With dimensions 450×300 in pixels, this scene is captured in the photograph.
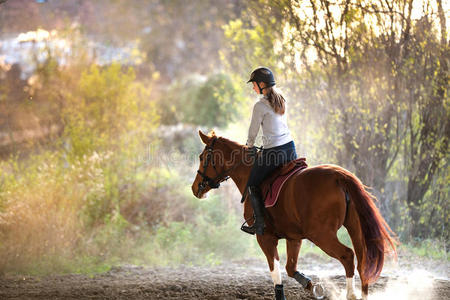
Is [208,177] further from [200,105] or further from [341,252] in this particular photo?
[200,105]

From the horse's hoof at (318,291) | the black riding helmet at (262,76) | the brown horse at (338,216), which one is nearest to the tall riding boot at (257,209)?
the brown horse at (338,216)

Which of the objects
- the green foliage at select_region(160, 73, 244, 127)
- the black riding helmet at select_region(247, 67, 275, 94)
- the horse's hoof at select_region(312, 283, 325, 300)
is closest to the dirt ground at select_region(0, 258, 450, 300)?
the horse's hoof at select_region(312, 283, 325, 300)

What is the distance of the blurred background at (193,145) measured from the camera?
8.68 metres

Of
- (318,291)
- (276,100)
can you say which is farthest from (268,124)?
(318,291)

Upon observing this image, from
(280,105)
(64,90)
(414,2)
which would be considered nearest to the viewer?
(280,105)

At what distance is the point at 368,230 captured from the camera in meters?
4.85

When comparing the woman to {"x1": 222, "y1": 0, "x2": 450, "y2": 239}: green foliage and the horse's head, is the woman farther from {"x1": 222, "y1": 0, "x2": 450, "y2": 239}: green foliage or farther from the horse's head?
{"x1": 222, "y1": 0, "x2": 450, "y2": 239}: green foliage

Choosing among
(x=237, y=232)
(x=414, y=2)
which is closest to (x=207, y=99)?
(x=237, y=232)

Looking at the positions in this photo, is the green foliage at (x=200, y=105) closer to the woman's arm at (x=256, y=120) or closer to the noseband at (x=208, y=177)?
the noseband at (x=208, y=177)

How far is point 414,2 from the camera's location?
8484 millimetres

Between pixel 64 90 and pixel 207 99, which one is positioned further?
pixel 207 99

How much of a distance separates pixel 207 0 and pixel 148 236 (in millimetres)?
27498

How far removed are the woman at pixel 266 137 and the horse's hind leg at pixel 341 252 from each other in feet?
2.36

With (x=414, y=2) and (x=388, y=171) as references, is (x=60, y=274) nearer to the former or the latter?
(x=388, y=171)
